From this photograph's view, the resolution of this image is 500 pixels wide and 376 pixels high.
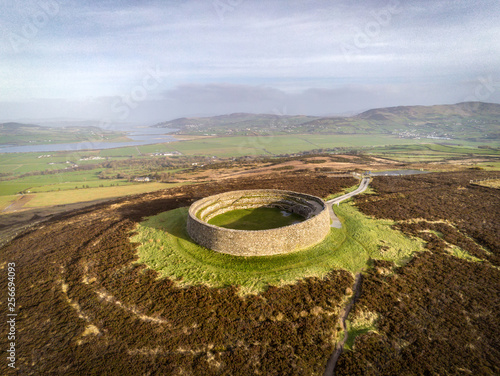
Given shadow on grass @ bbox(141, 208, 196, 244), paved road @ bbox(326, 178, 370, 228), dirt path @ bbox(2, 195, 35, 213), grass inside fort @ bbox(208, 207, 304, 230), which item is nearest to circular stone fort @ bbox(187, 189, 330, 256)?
shadow on grass @ bbox(141, 208, 196, 244)

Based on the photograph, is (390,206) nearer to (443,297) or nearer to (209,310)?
(443,297)

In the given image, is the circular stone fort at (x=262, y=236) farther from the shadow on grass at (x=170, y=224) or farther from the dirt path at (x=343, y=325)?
the dirt path at (x=343, y=325)

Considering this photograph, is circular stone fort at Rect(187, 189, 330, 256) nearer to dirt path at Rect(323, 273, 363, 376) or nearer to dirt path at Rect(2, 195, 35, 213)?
dirt path at Rect(323, 273, 363, 376)

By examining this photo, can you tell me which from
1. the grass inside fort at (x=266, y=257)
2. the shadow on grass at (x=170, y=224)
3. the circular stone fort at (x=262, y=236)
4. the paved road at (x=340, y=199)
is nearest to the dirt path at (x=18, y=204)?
the shadow on grass at (x=170, y=224)

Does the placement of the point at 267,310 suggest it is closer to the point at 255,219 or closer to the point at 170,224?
the point at 255,219

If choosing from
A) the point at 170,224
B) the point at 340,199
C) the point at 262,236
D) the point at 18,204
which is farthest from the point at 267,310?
the point at 18,204

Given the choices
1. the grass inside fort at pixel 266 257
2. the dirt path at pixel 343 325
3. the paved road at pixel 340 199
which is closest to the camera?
the dirt path at pixel 343 325

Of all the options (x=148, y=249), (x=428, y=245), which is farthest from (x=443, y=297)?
(x=148, y=249)
